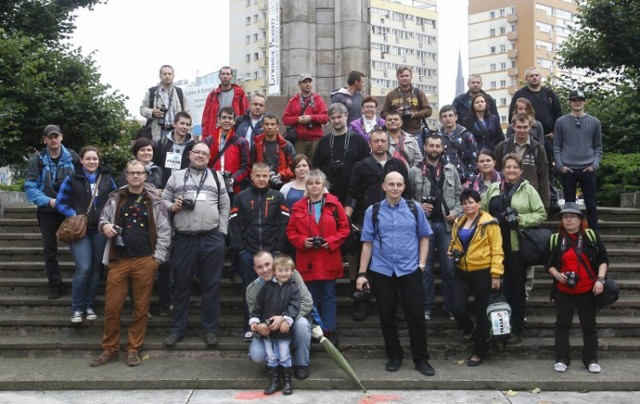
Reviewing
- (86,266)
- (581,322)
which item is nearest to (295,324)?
(86,266)

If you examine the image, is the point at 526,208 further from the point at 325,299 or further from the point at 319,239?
the point at 325,299

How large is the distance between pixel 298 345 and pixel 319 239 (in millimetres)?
1056

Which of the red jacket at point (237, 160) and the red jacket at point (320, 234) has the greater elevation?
the red jacket at point (237, 160)

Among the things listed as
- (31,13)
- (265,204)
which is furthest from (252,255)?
(31,13)

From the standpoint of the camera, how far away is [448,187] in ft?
24.3

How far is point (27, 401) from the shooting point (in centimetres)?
590

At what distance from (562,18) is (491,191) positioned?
80.4 metres

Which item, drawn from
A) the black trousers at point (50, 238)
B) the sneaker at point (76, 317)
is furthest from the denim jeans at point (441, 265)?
the black trousers at point (50, 238)

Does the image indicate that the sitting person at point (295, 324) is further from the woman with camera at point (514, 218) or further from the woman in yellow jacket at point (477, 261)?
the woman with camera at point (514, 218)

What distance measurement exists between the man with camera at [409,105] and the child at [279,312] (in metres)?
3.89

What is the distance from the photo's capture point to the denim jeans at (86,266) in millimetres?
7234

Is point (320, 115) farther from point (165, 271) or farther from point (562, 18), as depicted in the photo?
point (562, 18)

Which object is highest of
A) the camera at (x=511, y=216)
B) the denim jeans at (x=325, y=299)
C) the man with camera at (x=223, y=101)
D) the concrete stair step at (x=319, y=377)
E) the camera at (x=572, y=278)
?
the man with camera at (x=223, y=101)

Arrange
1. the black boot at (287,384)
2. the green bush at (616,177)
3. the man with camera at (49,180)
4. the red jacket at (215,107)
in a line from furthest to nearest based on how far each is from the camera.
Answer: the green bush at (616,177) → the red jacket at (215,107) → the man with camera at (49,180) → the black boot at (287,384)
